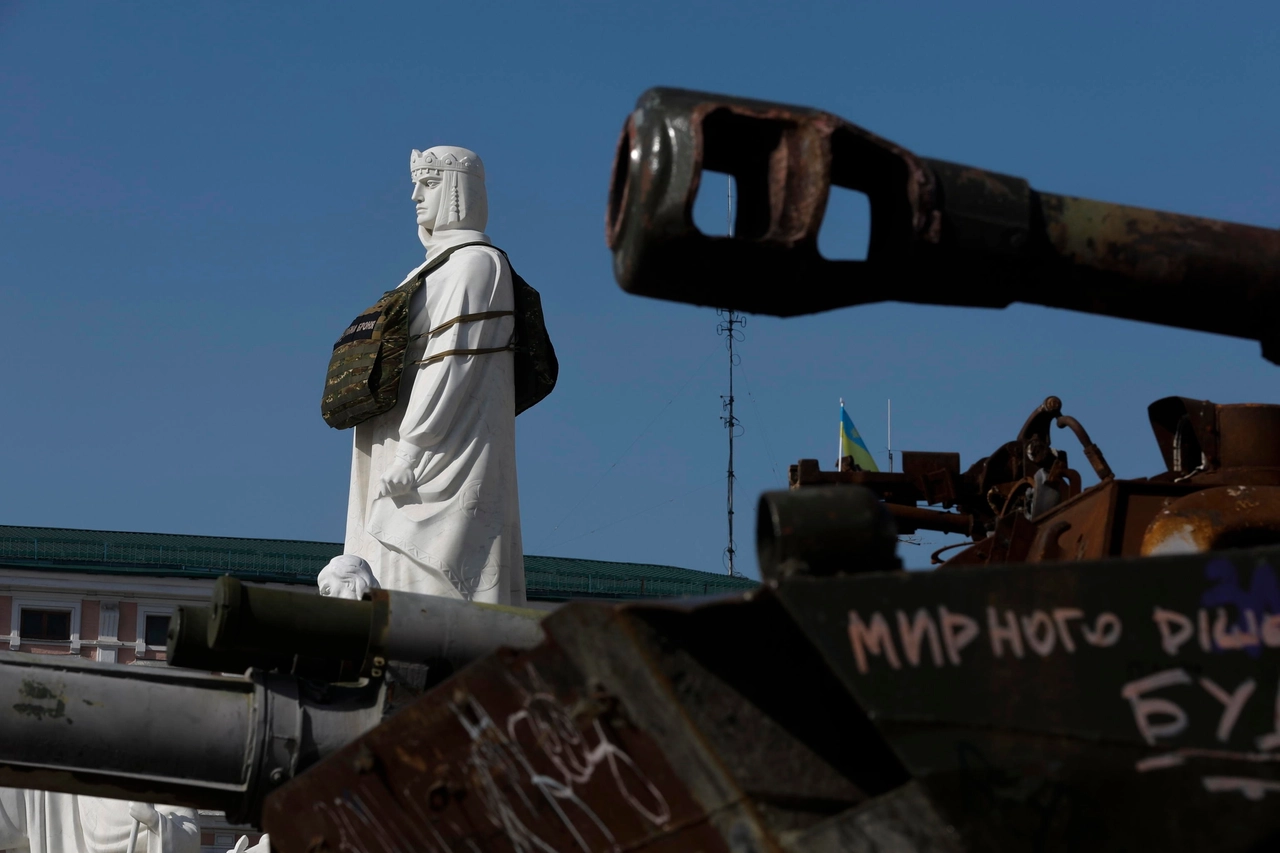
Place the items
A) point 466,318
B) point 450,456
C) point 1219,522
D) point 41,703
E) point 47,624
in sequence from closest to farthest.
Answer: point 1219,522, point 41,703, point 450,456, point 466,318, point 47,624

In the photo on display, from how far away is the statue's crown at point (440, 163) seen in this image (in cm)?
1272

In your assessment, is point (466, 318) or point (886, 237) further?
point (466, 318)

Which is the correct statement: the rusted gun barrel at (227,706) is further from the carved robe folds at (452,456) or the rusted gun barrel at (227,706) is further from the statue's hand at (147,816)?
the statue's hand at (147,816)

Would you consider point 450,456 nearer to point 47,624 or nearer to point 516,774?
point 516,774

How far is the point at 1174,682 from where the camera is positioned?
331cm

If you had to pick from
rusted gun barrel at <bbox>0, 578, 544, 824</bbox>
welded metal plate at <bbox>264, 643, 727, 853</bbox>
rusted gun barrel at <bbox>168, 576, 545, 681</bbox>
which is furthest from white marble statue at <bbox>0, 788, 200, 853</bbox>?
welded metal plate at <bbox>264, 643, 727, 853</bbox>

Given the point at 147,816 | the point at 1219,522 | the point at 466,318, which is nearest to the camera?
the point at 1219,522

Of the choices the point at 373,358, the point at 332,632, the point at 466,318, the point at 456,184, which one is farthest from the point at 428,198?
the point at 332,632

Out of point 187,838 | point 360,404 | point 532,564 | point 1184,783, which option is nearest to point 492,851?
point 1184,783

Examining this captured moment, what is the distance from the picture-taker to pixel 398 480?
39.0 feet

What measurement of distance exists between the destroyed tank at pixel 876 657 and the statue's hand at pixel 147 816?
33.9 feet

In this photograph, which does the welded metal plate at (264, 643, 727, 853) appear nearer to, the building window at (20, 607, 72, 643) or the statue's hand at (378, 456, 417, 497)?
the statue's hand at (378, 456, 417, 497)

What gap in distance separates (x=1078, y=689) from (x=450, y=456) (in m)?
8.86

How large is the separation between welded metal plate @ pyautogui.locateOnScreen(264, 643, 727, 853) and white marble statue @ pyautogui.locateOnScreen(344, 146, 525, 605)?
7368 mm
